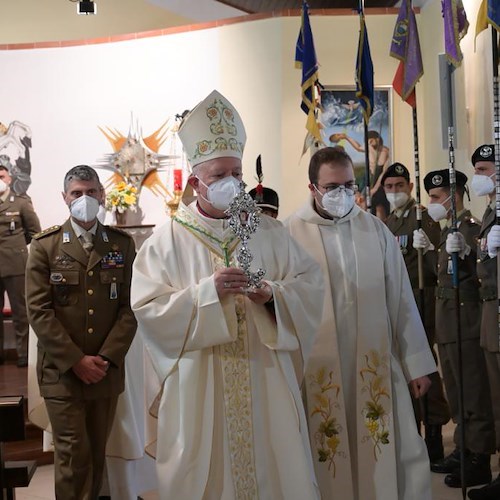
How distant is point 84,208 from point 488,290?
2168mm

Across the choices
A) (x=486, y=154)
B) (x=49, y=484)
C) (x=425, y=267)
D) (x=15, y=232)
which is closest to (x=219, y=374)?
(x=486, y=154)

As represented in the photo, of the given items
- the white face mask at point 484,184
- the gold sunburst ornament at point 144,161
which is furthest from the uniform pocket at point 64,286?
the gold sunburst ornament at point 144,161

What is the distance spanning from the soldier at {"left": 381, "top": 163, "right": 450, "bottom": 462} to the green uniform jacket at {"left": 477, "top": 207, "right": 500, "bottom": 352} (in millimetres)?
816

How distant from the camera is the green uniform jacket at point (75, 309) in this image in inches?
149

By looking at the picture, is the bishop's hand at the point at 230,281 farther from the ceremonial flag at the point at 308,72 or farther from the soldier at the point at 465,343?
the ceremonial flag at the point at 308,72

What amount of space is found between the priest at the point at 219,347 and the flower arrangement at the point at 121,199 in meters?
6.06

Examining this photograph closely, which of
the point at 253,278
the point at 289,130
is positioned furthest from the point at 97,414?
the point at 289,130

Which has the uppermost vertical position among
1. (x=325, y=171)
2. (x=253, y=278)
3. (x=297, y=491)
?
(x=325, y=171)

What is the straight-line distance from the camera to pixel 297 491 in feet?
9.38

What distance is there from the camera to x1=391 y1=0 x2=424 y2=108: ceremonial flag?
5469 millimetres

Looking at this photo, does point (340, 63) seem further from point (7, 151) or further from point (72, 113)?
point (7, 151)

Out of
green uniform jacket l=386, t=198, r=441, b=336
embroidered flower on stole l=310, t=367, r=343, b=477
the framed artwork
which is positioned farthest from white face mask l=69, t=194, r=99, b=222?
the framed artwork

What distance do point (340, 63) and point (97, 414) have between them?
18.2 feet

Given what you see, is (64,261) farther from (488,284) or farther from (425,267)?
(425,267)
